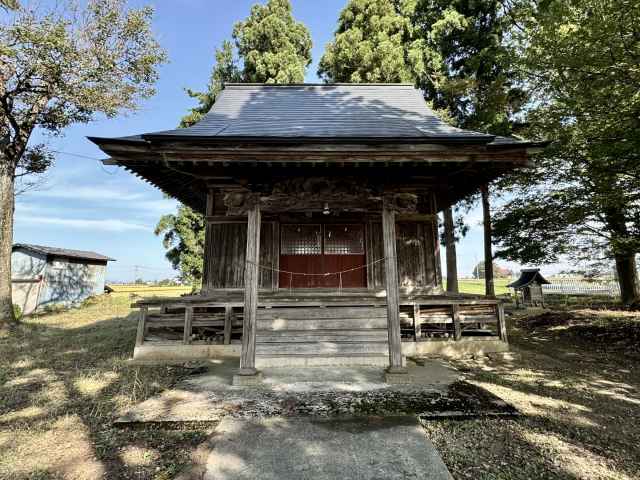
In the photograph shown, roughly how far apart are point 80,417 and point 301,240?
5.70 metres

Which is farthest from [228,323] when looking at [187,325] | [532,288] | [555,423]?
[532,288]

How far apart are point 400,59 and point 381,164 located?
12.2 m

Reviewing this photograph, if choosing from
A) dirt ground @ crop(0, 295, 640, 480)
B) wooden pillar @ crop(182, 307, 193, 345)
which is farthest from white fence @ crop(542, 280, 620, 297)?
wooden pillar @ crop(182, 307, 193, 345)

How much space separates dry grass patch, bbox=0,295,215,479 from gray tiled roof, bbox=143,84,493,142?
3818 millimetres

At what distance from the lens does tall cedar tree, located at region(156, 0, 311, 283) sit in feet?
54.5

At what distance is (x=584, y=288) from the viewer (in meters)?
21.3

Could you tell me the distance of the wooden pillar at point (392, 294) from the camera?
191 inches

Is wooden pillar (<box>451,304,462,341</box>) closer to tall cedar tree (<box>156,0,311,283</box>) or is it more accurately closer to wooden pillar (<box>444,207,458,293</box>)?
wooden pillar (<box>444,207,458,293</box>)

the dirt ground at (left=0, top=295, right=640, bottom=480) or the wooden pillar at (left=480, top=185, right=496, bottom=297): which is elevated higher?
the wooden pillar at (left=480, top=185, right=496, bottom=297)

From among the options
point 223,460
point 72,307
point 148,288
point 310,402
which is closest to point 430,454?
point 310,402

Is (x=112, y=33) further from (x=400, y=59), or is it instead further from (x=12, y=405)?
(x=12, y=405)

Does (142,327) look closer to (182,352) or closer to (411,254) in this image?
(182,352)

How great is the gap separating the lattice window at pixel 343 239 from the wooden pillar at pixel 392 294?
10.6ft

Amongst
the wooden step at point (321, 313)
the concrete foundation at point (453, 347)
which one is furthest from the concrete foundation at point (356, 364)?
the wooden step at point (321, 313)
